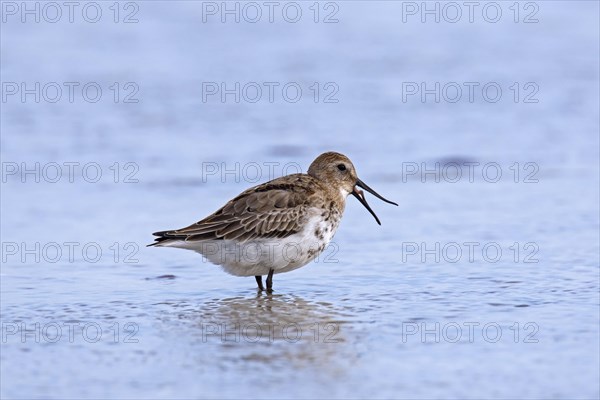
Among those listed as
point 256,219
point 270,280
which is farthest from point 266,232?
point 270,280

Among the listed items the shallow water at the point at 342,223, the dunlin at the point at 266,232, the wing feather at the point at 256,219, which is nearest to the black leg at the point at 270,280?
the dunlin at the point at 266,232

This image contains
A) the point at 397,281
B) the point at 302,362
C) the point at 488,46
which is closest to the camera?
the point at 302,362

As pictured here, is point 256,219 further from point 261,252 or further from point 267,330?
point 267,330

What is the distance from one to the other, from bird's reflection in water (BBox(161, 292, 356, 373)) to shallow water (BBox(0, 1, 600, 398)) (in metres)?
0.02

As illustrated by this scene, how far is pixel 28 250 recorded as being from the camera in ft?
28.8

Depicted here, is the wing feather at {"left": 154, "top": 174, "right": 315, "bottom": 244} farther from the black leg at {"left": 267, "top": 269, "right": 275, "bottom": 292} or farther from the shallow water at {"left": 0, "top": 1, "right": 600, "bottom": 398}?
the shallow water at {"left": 0, "top": 1, "right": 600, "bottom": 398}

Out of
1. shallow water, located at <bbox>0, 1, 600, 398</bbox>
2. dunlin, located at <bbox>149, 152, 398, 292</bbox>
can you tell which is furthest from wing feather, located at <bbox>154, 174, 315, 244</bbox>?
shallow water, located at <bbox>0, 1, 600, 398</bbox>

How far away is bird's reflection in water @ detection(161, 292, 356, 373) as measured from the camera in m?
6.11

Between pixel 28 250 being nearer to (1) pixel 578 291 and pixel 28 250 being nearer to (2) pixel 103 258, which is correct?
(2) pixel 103 258

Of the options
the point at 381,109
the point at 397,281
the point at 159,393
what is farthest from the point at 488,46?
the point at 159,393

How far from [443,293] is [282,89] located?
7.62m

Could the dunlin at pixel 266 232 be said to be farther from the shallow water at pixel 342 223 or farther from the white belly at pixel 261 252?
the shallow water at pixel 342 223

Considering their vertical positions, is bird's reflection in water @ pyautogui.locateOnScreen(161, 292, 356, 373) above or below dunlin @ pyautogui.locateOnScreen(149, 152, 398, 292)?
below

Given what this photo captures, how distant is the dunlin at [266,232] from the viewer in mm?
7840
